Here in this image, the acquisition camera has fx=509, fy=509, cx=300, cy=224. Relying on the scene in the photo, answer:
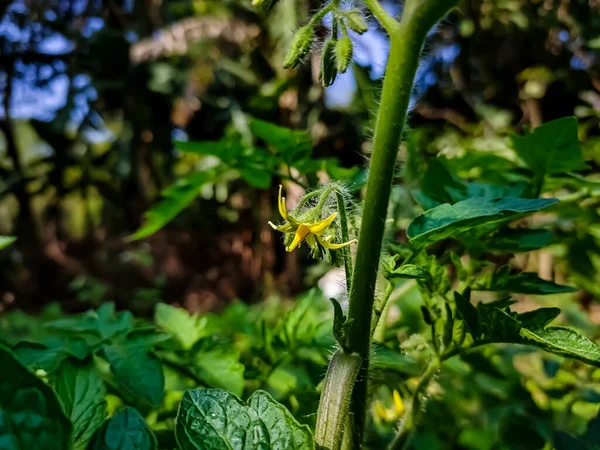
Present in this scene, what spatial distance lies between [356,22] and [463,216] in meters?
0.22

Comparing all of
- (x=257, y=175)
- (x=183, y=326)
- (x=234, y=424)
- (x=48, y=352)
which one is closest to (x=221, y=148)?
(x=257, y=175)

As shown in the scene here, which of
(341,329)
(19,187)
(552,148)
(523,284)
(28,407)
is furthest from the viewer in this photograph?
(19,187)

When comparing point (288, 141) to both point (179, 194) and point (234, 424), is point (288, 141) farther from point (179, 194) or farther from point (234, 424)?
point (234, 424)

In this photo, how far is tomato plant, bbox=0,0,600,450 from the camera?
407mm

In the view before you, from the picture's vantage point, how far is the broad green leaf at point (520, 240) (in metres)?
0.60

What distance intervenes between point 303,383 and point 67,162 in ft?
11.1

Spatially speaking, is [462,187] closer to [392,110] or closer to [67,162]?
[392,110]

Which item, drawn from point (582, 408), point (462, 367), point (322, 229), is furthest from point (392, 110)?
point (582, 408)

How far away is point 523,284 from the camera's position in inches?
22.6

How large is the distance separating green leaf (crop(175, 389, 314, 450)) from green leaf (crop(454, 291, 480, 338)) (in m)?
0.19

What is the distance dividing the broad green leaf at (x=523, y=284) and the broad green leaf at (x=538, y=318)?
0.24 ft

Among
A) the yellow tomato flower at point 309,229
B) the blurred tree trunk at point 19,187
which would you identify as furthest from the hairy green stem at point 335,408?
the blurred tree trunk at point 19,187

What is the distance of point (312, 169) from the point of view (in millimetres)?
783

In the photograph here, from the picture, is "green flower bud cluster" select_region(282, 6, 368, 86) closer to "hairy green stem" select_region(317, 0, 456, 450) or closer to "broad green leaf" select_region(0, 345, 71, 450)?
"hairy green stem" select_region(317, 0, 456, 450)
